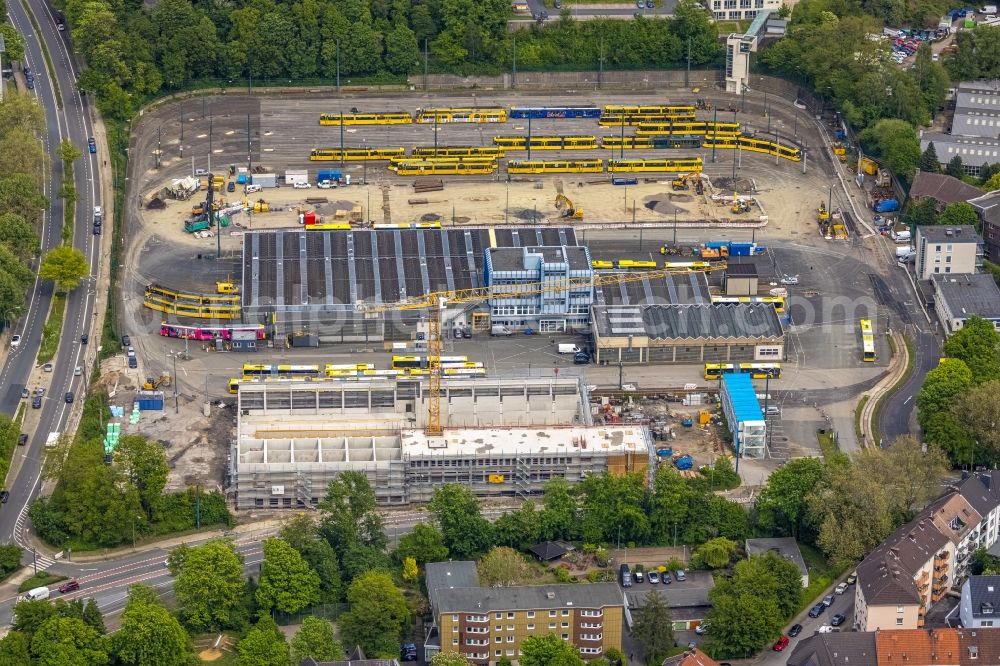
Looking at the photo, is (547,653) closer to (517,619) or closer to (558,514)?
(517,619)

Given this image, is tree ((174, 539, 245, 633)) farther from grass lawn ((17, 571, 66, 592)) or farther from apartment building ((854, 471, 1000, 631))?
apartment building ((854, 471, 1000, 631))

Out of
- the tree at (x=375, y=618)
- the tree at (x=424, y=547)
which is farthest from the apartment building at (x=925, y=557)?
the tree at (x=375, y=618)

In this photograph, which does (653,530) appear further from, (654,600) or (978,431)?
(978,431)

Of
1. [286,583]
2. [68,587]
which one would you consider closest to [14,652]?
[68,587]

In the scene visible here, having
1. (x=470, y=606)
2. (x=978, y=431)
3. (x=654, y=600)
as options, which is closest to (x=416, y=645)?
(x=470, y=606)

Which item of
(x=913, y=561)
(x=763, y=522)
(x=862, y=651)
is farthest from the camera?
(x=763, y=522)

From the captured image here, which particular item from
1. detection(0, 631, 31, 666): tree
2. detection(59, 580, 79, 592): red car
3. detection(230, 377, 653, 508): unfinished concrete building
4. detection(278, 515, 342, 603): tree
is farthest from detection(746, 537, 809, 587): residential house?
detection(0, 631, 31, 666): tree

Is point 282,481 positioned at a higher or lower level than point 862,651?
higher
